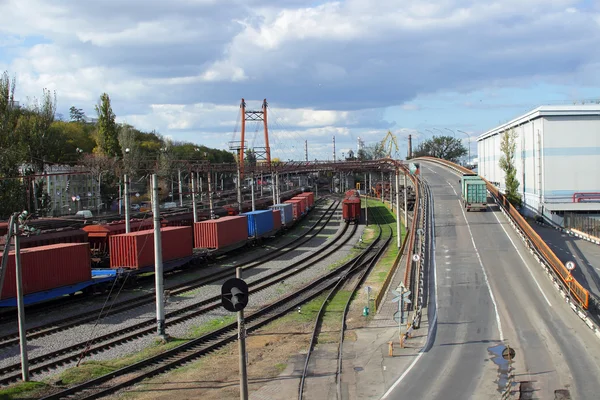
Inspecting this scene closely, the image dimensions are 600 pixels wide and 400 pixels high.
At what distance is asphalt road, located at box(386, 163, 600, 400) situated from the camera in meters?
15.6

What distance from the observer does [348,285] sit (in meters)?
31.5

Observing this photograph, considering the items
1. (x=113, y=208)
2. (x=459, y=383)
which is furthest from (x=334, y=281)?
(x=113, y=208)

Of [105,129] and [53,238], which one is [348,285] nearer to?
[53,238]

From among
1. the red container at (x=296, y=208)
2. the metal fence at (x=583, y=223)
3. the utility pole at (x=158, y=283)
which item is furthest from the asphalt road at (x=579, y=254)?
the red container at (x=296, y=208)

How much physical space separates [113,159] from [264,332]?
51.7 m

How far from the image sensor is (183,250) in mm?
34312

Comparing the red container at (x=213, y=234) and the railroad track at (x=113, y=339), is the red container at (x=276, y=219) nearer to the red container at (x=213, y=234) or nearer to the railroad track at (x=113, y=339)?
the red container at (x=213, y=234)

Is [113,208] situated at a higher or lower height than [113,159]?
lower

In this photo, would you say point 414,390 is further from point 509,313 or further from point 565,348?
point 509,313

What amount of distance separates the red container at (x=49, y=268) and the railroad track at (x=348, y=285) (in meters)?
11.5

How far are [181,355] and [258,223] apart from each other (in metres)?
28.3

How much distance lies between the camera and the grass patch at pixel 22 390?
580 inches

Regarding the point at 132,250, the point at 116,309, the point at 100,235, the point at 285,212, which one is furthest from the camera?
the point at 285,212

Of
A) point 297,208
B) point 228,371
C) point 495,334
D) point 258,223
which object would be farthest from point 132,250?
point 297,208
